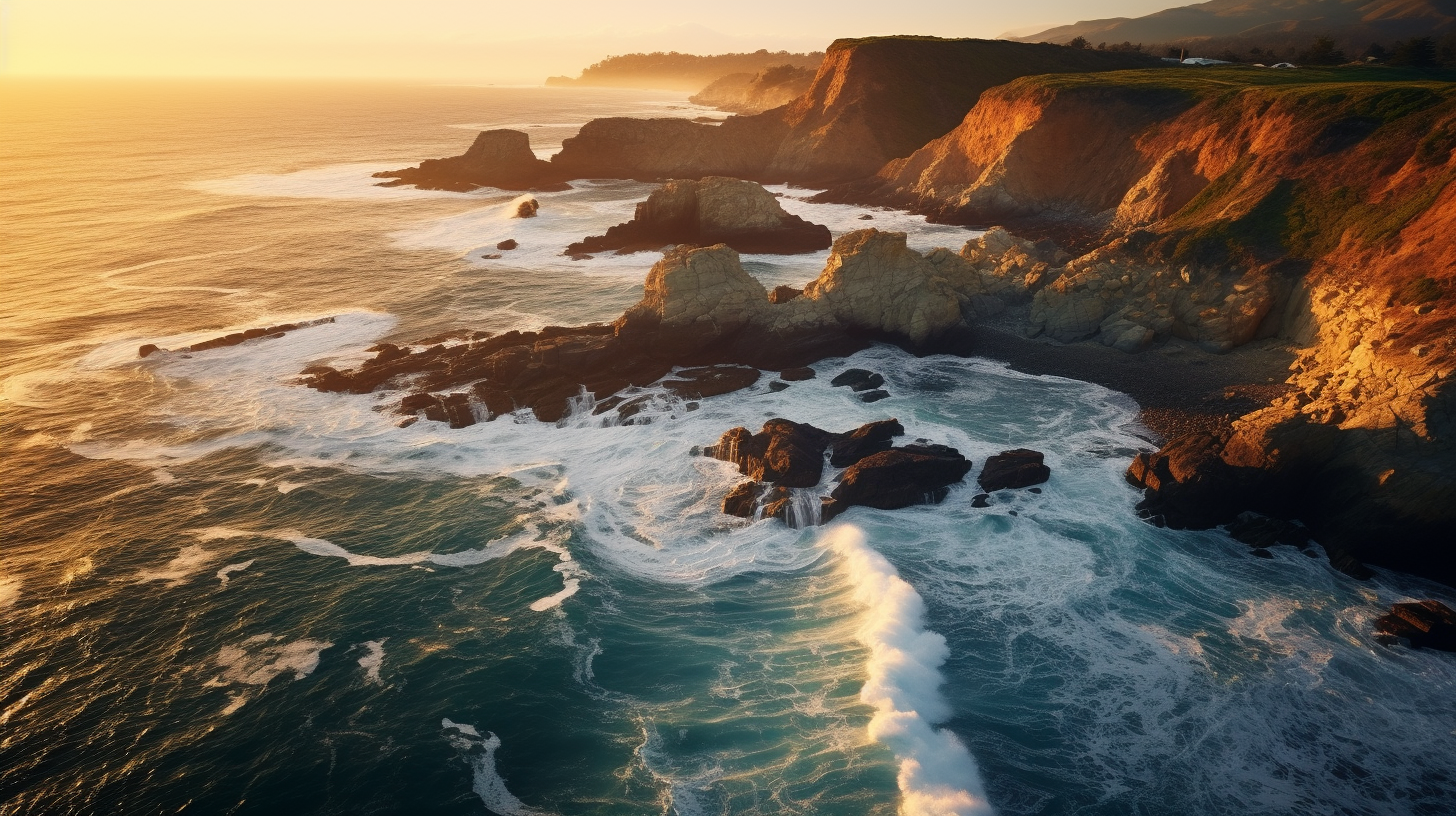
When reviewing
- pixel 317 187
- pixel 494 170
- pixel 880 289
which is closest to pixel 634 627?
pixel 880 289

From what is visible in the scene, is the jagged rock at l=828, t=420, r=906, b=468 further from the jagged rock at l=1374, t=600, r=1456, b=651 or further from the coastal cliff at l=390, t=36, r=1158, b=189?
the coastal cliff at l=390, t=36, r=1158, b=189

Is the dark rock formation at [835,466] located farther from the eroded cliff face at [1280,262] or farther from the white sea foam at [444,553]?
the eroded cliff face at [1280,262]

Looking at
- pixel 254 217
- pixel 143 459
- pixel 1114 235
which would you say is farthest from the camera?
pixel 254 217

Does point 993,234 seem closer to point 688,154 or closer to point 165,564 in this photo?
point 165,564

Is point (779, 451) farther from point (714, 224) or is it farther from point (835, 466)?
point (714, 224)

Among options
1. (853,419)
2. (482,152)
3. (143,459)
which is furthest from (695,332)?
(482,152)

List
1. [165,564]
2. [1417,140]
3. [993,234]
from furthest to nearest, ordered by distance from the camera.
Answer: [993,234], [1417,140], [165,564]

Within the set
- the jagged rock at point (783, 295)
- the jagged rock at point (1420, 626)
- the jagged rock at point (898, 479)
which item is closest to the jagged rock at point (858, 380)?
the jagged rock at point (783, 295)
